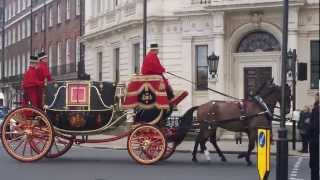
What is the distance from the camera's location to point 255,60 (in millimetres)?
31375

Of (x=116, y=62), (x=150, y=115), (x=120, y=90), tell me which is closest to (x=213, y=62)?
(x=116, y=62)

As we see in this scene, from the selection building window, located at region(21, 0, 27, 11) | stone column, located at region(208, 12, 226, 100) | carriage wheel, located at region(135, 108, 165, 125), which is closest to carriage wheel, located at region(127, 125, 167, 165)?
carriage wheel, located at region(135, 108, 165, 125)

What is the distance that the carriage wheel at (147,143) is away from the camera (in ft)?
53.6

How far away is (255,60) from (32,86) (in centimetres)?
1621

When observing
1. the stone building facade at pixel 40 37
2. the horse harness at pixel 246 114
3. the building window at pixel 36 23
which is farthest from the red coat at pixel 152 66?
the building window at pixel 36 23

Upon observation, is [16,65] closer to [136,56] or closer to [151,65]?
[136,56]

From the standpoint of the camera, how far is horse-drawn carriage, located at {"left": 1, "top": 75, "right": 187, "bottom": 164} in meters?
16.5

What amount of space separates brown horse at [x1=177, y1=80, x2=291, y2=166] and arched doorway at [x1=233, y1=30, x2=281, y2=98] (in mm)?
13782

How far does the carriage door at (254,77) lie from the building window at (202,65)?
6.48ft

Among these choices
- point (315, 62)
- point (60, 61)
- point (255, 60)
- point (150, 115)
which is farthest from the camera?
point (60, 61)

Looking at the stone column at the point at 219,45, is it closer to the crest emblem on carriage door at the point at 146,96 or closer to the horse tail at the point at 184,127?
the horse tail at the point at 184,127

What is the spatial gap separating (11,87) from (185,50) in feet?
126

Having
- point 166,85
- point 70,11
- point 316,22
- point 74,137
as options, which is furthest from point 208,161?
point 70,11

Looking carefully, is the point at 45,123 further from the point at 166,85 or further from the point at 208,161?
the point at 208,161
